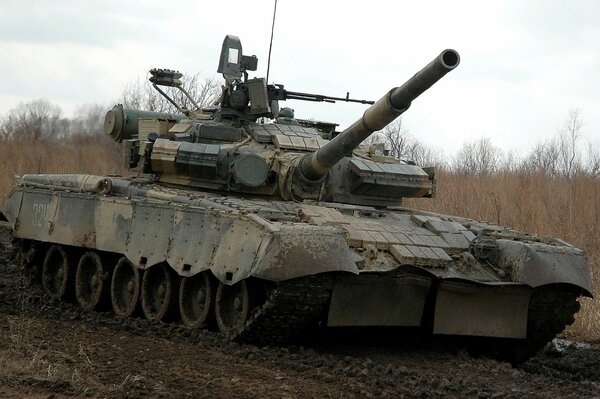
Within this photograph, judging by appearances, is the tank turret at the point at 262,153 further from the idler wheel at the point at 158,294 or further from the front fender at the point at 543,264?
the front fender at the point at 543,264

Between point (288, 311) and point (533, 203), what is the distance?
35.2ft

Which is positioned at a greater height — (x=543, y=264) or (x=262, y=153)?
(x=262, y=153)

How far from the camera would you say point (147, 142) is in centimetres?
1489

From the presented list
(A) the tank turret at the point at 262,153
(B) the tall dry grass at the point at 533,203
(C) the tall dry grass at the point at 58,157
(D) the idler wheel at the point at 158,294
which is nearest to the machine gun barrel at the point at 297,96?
(A) the tank turret at the point at 262,153

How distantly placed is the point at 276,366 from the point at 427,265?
7.22 feet

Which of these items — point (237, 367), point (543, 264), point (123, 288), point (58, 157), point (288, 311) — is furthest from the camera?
point (58, 157)

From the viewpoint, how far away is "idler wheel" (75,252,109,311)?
15.1 meters

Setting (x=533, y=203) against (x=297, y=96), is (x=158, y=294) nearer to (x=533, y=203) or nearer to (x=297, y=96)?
(x=297, y=96)

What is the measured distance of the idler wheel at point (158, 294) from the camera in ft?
44.7

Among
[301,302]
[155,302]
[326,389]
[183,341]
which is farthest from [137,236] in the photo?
[326,389]

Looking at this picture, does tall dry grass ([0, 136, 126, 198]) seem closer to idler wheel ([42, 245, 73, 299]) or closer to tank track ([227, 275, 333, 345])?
idler wheel ([42, 245, 73, 299])

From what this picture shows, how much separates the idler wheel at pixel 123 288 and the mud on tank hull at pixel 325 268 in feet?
0.05

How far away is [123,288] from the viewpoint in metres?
14.9

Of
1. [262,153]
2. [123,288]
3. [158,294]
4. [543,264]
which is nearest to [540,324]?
[543,264]
